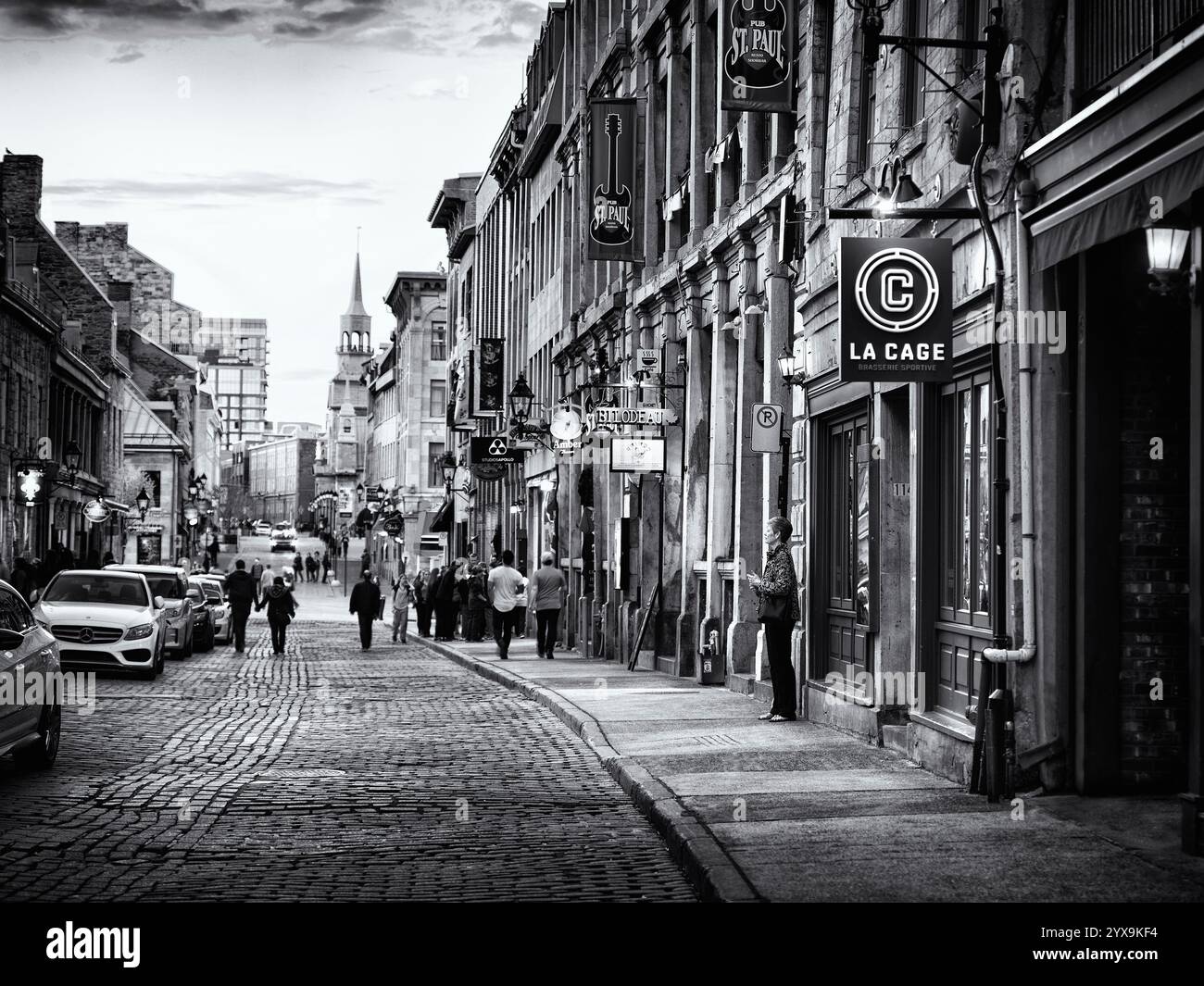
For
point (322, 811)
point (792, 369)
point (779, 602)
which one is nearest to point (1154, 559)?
point (322, 811)

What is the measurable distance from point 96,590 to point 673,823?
16943 millimetres

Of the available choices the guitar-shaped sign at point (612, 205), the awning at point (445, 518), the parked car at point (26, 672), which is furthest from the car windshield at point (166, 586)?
the awning at point (445, 518)

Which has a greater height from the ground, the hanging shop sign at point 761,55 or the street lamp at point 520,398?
the hanging shop sign at point 761,55

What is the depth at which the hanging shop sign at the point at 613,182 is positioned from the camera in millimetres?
27891

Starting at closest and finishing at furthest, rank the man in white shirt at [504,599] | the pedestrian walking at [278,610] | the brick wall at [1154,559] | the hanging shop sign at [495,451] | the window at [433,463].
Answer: the brick wall at [1154,559] < the man in white shirt at [504,599] < the pedestrian walking at [278,610] < the hanging shop sign at [495,451] < the window at [433,463]

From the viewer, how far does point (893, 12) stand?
585 inches

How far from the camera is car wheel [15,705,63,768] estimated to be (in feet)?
42.4

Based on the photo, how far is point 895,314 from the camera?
11969 mm

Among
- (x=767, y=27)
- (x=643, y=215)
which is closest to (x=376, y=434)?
(x=643, y=215)

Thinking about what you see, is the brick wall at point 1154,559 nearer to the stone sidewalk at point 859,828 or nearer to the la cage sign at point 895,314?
the stone sidewalk at point 859,828

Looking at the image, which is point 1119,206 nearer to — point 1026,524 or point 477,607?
point 1026,524

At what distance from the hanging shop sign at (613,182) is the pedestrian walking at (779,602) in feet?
40.3

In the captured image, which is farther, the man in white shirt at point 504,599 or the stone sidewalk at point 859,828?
the man in white shirt at point 504,599
